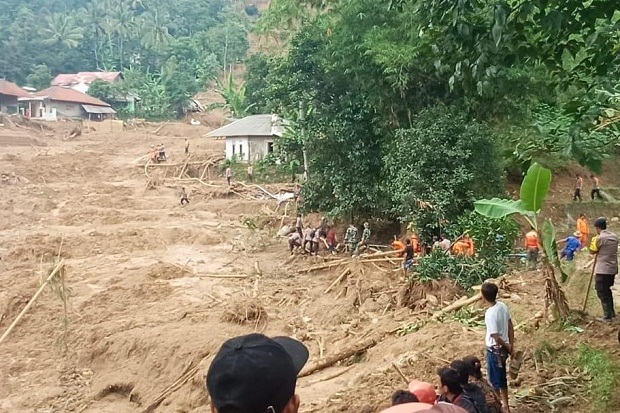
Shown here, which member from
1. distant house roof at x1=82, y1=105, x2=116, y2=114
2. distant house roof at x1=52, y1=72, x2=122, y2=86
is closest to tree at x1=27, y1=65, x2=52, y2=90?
distant house roof at x1=52, y1=72, x2=122, y2=86

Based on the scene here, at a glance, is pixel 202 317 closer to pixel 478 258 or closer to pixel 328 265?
pixel 328 265

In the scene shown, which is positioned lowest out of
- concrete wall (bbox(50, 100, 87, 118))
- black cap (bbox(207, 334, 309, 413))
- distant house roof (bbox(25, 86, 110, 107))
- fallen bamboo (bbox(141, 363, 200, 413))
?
fallen bamboo (bbox(141, 363, 200, 413))

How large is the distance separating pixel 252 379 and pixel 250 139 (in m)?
34.6

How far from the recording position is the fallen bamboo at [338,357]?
10.7m

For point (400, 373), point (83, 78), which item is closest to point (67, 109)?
point (83, 78)

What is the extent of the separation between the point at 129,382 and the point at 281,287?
5.30m

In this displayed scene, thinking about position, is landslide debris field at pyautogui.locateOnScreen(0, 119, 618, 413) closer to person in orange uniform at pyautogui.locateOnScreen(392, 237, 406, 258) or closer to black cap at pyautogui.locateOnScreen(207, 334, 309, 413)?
person in orange uniform at pyautogui.locateOnScreen(392, 237, 406, 258)

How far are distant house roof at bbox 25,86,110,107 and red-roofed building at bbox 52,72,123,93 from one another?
5757 millimetres

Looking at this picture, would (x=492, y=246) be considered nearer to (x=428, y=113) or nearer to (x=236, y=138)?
(x=428, y=113)

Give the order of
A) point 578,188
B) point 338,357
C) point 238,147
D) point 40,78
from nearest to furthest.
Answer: point 338,357 < point 578,188 < point 238,147 < point 40,78

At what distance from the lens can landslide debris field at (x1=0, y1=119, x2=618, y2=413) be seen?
873cm

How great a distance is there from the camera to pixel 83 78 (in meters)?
62.2

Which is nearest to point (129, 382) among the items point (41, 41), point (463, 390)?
point (463, 390)

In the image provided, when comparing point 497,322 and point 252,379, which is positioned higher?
point 252,379
